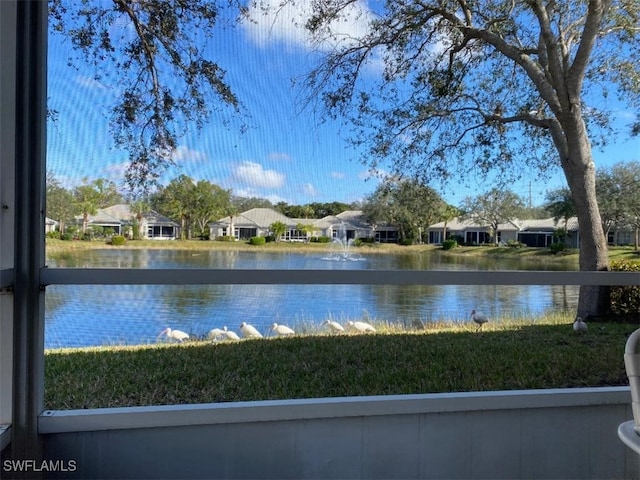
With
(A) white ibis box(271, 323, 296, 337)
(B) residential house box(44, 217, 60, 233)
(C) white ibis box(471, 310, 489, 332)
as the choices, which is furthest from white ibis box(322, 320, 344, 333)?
(B) residential house box(44, 217, 60, 233)

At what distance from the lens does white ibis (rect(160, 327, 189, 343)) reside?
2.21 meters

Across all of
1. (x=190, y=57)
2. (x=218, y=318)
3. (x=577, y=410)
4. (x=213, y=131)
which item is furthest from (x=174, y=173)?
(x=577, y=410)

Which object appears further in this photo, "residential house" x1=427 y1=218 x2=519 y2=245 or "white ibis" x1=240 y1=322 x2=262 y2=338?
"residential house" x1=427 y1=218 x2=519 y2=245

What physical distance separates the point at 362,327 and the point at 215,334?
3.01 feet

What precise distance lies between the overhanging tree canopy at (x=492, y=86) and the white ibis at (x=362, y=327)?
1.00m

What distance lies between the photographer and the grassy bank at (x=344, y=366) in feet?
6.66

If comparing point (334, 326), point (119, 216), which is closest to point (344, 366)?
point (334, 326)

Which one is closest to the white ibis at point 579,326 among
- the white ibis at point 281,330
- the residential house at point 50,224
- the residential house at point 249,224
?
the white ibis at point 281,330

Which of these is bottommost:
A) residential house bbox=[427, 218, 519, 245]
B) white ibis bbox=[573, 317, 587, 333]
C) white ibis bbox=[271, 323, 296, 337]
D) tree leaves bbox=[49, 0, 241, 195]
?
white ibis bbox=[573, 317, 587, 333]

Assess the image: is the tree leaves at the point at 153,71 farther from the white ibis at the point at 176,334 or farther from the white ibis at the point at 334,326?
the white ibis at the point at 334,326

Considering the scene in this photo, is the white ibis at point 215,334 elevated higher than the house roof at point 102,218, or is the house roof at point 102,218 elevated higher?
the house roof at point 102,218

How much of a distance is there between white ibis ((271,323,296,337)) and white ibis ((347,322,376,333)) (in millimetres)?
379

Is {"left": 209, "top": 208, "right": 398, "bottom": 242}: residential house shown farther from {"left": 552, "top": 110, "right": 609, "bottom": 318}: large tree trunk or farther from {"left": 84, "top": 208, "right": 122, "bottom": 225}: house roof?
{"left": 552, "top": 110, "right": 609, "bottom": 318}: large tree trunk

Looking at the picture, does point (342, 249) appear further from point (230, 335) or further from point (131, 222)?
point (131, 222)
